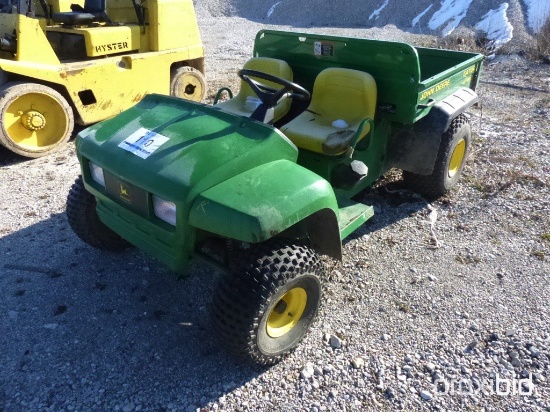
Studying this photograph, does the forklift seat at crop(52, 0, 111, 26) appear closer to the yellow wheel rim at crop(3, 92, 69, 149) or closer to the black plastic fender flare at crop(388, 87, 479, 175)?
the yellow wheel rim at crop(3, 92, 69, 149)

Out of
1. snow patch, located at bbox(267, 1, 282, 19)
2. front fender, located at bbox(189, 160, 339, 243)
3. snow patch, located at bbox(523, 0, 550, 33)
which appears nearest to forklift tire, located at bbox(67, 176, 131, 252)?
front fender, located at bbox(189, 160, 339, 243)

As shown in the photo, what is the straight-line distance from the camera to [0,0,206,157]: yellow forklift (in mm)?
4988

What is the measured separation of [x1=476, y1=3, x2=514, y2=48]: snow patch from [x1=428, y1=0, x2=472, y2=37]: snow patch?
2.40 ft

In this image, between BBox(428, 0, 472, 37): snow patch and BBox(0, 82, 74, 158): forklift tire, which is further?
BBox(428, 0, 472, 37): snow patch

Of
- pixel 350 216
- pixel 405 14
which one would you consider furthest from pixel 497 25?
pixel 350 216

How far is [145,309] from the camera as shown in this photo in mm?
3076

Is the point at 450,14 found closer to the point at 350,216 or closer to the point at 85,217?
the point at 350,216

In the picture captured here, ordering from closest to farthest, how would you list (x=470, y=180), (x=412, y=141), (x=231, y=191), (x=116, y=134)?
(x=231, y=191)
(x=116, y=134)
(x=412, y=141)
(x=470, y=180)

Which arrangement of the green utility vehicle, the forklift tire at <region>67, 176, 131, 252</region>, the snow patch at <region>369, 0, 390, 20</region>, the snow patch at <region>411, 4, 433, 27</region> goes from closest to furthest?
the green utility vehicle, the forklift tire at <region>67, 176, 131, 252</region>, the snow patch at <region>411, 4, 433, 27</region>, the snow patch at <region>369, 0, 390, 20</region>

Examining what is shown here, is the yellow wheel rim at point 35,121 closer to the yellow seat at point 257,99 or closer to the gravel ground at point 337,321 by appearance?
the gravel ground at point 337,321

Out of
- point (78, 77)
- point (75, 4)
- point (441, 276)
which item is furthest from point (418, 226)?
point (75, 4)

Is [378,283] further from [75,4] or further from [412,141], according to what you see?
[75,4]

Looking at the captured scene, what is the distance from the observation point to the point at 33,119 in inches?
198

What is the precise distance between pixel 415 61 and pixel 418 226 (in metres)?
1.22
